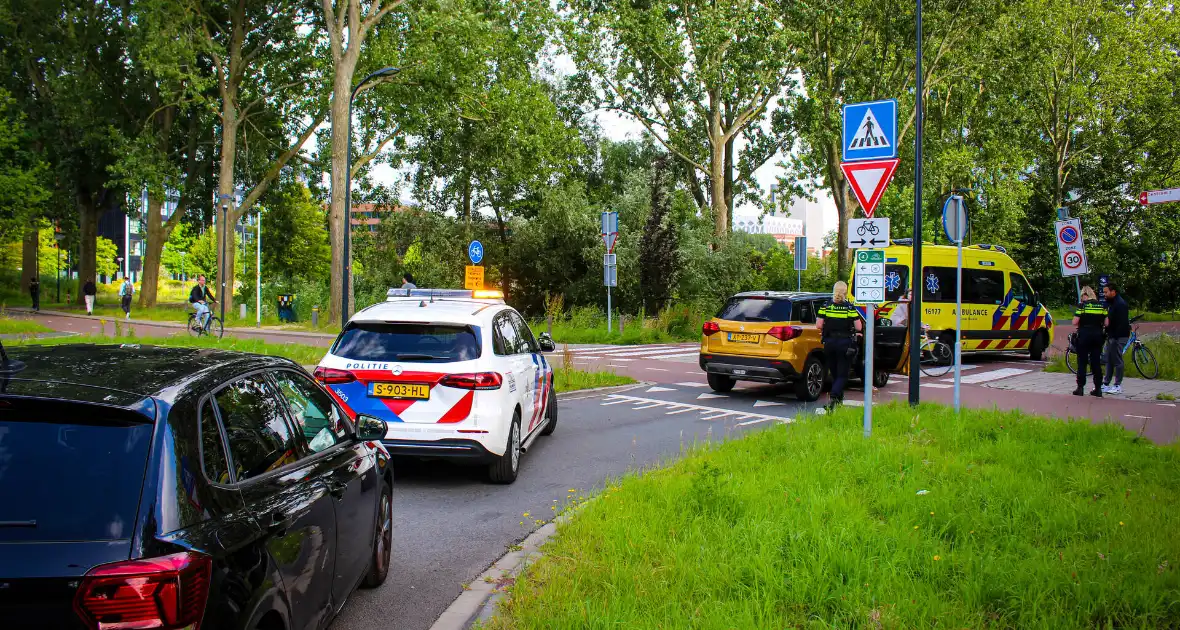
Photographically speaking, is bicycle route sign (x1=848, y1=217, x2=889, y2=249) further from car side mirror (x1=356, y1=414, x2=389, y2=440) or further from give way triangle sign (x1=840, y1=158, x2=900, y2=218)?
car side mirror (x1=356, y1=414, x2=389, y2=440)

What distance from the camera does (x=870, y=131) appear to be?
8.23 metres

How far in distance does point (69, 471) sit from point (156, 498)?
26cm

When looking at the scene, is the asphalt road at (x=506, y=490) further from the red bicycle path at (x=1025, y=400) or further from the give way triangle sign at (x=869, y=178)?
the give way triangle sign at (x=869, y=178)

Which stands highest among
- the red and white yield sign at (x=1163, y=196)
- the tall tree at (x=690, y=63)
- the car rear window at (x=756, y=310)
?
the tall tree at (x=690, y=63)

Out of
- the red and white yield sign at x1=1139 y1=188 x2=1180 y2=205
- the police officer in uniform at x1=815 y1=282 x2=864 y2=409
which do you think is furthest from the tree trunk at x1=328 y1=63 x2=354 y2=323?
the red and white yield sign at x1=1139 y1=188 x2=1180 y2=205

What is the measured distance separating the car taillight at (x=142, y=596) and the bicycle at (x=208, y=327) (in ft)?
75.7

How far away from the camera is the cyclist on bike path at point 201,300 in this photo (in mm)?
23672

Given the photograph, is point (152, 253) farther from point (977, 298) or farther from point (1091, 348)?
point (1091, 348)

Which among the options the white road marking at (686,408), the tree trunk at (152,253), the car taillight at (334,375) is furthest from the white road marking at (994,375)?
the tree trunk at (152,253)

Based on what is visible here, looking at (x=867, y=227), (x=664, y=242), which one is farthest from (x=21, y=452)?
(x=664, y=242)

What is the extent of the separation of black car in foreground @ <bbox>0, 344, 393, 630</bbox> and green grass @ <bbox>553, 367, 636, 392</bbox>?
10673mm

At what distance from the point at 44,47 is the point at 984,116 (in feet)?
138

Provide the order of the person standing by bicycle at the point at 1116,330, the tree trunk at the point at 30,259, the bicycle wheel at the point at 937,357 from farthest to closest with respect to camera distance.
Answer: the tree trunk at the point at 30,259
the bicycle wheel at the point at 937,357
the person standing by bicycle at the point at 1116,330

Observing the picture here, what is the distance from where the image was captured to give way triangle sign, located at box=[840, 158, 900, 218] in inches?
320
